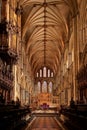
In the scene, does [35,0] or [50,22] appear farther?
[50,22]

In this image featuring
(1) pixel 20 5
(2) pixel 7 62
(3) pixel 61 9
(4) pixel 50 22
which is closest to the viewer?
(2) pixel 7 62

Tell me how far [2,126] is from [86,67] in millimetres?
15730

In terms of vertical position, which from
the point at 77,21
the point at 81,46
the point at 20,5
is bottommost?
the point at 81,46

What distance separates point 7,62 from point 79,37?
8.74 metres

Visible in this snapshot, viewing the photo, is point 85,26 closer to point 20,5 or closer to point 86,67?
point 86,67

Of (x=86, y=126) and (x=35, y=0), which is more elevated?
(x=35, y=0)

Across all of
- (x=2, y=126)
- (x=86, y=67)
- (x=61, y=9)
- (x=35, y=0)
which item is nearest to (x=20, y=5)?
(x=35, y=0)

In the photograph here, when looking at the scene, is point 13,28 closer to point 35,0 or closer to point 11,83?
point 11,83

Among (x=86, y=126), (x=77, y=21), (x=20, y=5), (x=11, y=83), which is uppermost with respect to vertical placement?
(x=20, y=5)

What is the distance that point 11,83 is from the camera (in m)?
32.2

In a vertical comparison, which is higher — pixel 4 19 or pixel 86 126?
pixel 4 19

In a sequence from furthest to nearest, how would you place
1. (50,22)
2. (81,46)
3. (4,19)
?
(50,22)
(81,46)
(4,19)

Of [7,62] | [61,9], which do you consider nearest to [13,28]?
[7,62]

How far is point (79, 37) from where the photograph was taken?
3306 centimetres
